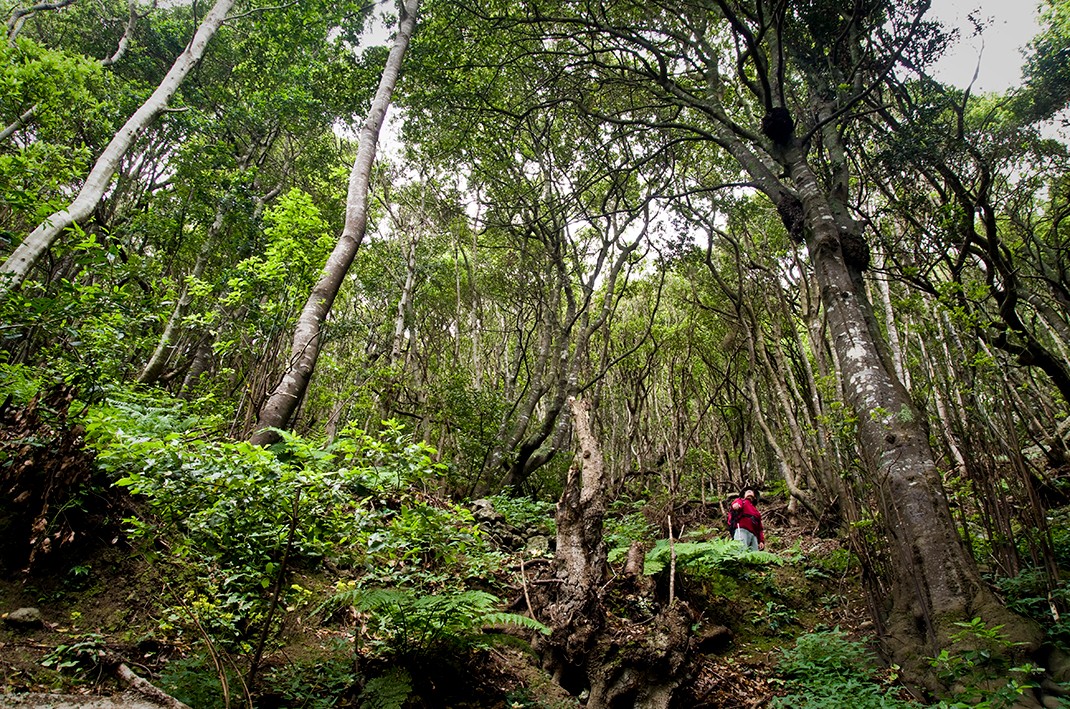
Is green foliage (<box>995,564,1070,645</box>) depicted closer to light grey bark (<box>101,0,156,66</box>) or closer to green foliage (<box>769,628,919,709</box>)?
green foliage (<box>769,628,919,709</box>)

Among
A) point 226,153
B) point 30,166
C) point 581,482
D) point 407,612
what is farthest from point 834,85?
point 226,153

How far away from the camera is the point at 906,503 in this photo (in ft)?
12.7

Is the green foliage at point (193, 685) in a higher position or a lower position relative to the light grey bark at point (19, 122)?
lower

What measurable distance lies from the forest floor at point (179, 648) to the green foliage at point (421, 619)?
23 cm

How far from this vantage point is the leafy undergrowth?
2.57 m

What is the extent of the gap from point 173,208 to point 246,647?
1286 centimetres

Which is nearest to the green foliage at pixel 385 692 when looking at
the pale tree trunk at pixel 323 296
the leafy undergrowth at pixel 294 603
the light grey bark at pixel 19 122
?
the leafy undergrowth at pixel 294 603

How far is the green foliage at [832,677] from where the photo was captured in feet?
10.4

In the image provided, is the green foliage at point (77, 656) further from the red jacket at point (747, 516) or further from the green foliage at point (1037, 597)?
the red jacket at point (747, 516)

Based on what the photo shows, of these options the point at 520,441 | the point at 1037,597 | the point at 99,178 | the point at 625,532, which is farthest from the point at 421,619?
the point at 99,178

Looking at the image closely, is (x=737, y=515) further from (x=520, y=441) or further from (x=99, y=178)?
(x=99, y=178)

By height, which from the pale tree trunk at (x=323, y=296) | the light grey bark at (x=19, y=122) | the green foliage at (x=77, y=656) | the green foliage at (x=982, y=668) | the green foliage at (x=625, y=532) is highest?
the light grey bark at (x=19, y=122)

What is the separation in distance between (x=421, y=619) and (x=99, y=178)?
8081 mm

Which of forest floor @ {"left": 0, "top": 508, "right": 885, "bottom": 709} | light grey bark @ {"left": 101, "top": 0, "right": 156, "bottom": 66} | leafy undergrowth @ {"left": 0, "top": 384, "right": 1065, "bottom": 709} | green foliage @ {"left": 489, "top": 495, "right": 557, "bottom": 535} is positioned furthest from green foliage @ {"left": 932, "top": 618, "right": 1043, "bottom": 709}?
light grey bark @ {"left": 101, "top": 0, "right": 156, "bottom": 66}
